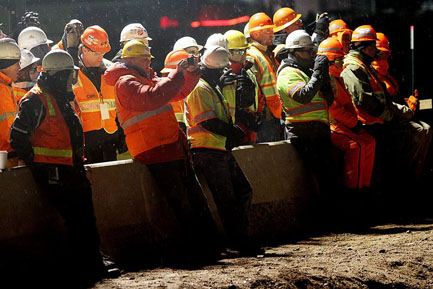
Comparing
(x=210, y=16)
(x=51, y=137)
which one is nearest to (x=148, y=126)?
(x=51, y=137)

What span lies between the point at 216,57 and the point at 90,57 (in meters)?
1.85

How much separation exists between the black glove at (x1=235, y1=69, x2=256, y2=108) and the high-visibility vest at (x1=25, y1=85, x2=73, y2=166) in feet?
8.03

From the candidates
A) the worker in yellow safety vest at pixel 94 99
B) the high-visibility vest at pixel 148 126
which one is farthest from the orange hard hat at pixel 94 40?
the high-visibility vest at pixel 148 126

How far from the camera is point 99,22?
1427 centimetres

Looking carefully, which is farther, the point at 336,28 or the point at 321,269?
the point at 336,28

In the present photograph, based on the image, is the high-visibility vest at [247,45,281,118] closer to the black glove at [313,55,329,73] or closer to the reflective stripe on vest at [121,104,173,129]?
the black glove at [313,55,329,73]

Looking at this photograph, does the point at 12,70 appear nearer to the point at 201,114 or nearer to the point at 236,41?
the point at 201,114

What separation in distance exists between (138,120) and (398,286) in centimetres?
286

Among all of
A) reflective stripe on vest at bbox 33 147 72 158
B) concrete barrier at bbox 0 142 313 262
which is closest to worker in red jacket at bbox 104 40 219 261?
concrete barrier at bbox 0 142 313 262

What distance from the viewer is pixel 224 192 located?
31.1 feet

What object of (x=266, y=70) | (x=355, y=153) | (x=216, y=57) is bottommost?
(x=355, y=153)

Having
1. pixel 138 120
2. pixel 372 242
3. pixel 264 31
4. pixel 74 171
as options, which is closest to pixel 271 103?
pixel 264 31

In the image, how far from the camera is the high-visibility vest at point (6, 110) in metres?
8.84

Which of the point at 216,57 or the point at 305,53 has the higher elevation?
the point at 216,57
